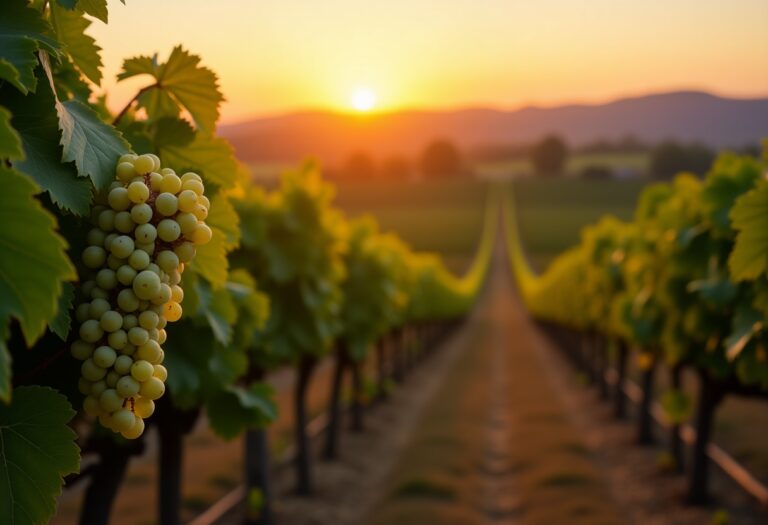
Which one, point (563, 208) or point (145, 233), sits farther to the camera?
point (563, 208)

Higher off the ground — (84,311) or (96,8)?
(96,8)

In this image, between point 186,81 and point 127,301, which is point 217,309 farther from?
point 127,301

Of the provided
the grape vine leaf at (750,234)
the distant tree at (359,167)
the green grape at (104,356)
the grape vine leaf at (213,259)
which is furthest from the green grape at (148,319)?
the distant tree at (359,167)

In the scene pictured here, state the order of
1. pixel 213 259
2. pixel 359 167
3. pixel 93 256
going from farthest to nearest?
1. pixel 359 167
2. pixel 213 259
3. pixel 93 256

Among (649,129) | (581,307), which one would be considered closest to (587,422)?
(581,307)

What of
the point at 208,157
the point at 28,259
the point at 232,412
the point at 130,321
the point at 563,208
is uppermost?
the point at 208,157

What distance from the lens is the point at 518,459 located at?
62.8ft

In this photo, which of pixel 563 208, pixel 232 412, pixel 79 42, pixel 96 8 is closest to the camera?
pixel 96 8

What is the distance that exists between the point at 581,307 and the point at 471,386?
5.34 meters

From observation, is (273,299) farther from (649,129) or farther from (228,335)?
(649,129)

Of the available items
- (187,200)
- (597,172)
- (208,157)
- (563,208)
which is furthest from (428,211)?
(187,200)

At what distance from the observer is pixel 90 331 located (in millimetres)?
2285

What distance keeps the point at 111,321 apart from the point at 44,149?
579 millimetres

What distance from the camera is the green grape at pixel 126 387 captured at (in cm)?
227
